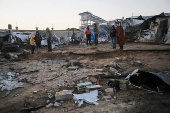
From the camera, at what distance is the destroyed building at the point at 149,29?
1067 centimetres

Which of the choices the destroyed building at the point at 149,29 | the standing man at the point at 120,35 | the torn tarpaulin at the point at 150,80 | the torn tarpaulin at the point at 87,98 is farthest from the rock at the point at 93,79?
the destroyed building at the point at 149,29

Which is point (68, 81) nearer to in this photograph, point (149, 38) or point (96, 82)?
point (96, 82)

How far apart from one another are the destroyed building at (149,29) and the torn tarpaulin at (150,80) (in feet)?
28.7

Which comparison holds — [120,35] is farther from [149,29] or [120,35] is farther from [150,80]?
[149,29]

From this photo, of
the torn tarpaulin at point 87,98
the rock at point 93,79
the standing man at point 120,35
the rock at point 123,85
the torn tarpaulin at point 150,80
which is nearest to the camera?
the torn tarpaulin at point 87,98

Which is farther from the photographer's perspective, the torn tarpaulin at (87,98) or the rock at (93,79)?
the rock at (93,79)

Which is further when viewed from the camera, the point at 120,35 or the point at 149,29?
the point at 149,29

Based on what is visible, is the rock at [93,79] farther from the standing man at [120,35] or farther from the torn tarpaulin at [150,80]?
the standing man at [120,35]

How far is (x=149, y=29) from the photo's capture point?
465 inches

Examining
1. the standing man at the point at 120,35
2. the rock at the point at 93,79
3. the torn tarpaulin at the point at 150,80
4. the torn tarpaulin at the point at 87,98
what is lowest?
the torn tarpaulin at the point at 87,98

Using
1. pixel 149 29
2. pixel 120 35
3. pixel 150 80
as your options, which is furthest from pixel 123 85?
pixel 149 29

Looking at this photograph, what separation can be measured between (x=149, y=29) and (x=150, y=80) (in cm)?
1049

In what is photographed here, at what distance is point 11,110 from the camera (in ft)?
7.39

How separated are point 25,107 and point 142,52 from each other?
590cm
